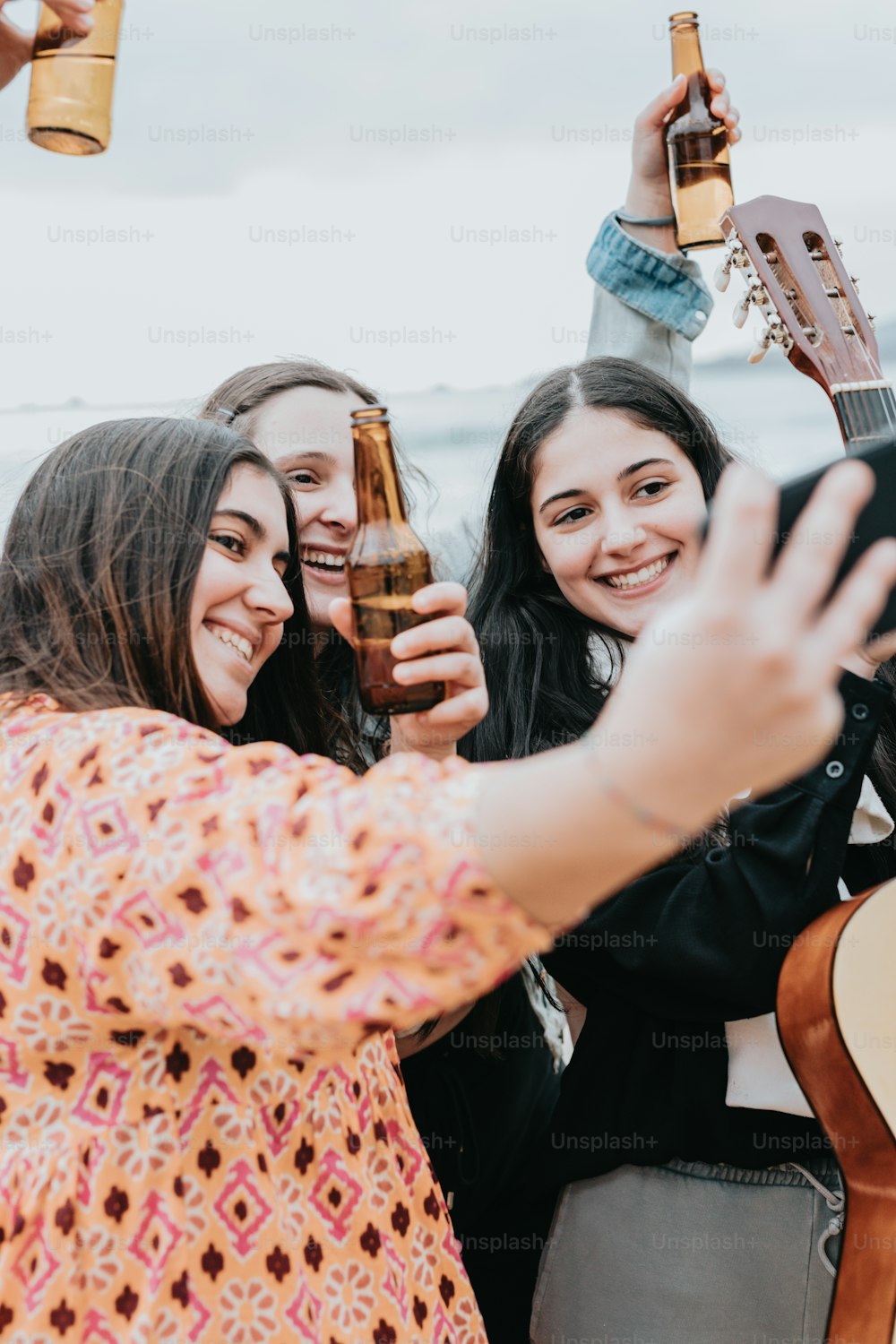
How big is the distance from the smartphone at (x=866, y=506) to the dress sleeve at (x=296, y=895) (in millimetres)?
228

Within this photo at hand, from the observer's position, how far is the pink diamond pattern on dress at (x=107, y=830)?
71 cm

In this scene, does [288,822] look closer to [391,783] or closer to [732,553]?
[391,783]

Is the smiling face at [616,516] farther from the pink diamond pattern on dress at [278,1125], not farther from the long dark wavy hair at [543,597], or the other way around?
the pink diamond pattern on dress at [278,1125]

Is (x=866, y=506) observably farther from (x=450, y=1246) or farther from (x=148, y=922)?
(x=450, y=1246)

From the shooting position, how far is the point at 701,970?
1270mm

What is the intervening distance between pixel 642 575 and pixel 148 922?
101 cm

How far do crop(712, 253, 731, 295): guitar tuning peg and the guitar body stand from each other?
776 millimetres

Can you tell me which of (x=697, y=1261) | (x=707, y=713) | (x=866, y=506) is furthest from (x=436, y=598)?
(x=697, y=1261)

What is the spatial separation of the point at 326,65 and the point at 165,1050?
208cm

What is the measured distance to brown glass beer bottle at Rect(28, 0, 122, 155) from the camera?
54.5 inches

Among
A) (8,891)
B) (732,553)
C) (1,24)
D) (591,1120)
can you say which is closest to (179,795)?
(8,891)

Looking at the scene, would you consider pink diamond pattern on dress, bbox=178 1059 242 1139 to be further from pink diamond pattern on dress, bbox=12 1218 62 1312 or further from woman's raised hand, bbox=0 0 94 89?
woman's raised hand, bbox=0 0 94 89

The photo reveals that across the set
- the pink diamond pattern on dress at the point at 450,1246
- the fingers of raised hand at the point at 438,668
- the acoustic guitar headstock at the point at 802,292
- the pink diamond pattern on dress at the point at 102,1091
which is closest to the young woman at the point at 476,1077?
the fingers of raised hand at the point at 438,668

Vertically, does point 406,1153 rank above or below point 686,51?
below
